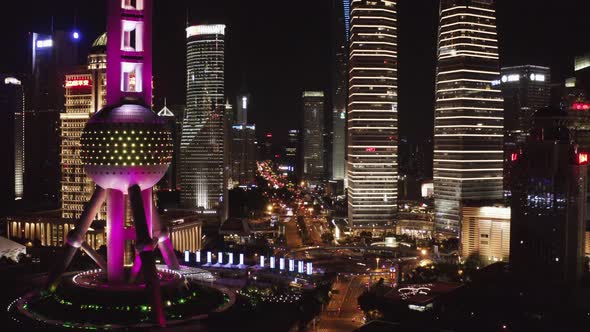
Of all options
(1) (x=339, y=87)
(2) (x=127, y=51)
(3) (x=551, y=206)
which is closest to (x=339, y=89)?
(1) (x=339, y=87)

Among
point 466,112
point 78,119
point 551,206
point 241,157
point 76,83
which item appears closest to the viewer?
point 551,206

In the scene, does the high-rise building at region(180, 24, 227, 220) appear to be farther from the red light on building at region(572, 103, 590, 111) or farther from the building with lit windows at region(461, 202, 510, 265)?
the red light on building at region(572, 103, 590, 111)

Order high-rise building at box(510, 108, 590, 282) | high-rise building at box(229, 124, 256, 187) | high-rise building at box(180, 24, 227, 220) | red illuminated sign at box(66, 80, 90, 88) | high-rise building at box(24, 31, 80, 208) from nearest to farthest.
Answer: high-rise building at box(510, 108, 590, 282) < red illuminated sign at box(66, 80, 90, 88) < high-rise building at box(24, 31, 80, 208) < high-rise building at box(180, 24, 227, 220) < high-rise building at box(229, 124, 256, 187)

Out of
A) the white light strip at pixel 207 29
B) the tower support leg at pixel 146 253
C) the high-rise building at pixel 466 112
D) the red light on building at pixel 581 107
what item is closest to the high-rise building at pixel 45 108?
the white light strip at pixel 207 29

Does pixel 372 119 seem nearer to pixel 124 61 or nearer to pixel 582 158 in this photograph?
pixel 582 158

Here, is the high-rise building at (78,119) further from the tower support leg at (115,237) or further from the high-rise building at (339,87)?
the high-rise building at (339,87)

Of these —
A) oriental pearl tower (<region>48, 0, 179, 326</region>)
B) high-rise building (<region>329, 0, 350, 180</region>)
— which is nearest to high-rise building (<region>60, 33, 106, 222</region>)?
oriental pearl tower (<region>48, 0, 179, 326</region>)
